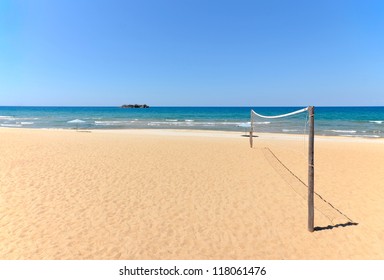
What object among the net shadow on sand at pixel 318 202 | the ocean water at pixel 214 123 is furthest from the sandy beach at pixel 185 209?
the ocean water at pixel 214 123

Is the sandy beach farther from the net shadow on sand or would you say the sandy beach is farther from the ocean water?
the ocean water

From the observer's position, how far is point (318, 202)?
749 centimetres

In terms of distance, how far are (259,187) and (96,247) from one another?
5.98m

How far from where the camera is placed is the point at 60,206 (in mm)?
6887

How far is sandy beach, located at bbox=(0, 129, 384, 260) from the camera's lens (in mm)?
5023

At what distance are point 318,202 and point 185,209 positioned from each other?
427 centimetres

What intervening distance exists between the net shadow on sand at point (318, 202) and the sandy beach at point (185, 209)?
1.2 inches

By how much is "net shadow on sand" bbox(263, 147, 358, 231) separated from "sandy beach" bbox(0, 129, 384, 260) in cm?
3

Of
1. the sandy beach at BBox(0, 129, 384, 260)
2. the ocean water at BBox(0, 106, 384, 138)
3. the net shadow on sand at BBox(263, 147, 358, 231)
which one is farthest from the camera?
the ocean water at BBox(0, 106, 384, 138)

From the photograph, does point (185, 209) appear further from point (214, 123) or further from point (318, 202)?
point (214, 123)

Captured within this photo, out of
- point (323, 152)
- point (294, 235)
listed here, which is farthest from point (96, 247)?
point (323, 152)

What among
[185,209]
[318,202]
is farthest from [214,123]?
[185,209]

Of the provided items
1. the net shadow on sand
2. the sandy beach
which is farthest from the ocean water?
the sandy beach

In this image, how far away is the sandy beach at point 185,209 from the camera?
5.02 meters
